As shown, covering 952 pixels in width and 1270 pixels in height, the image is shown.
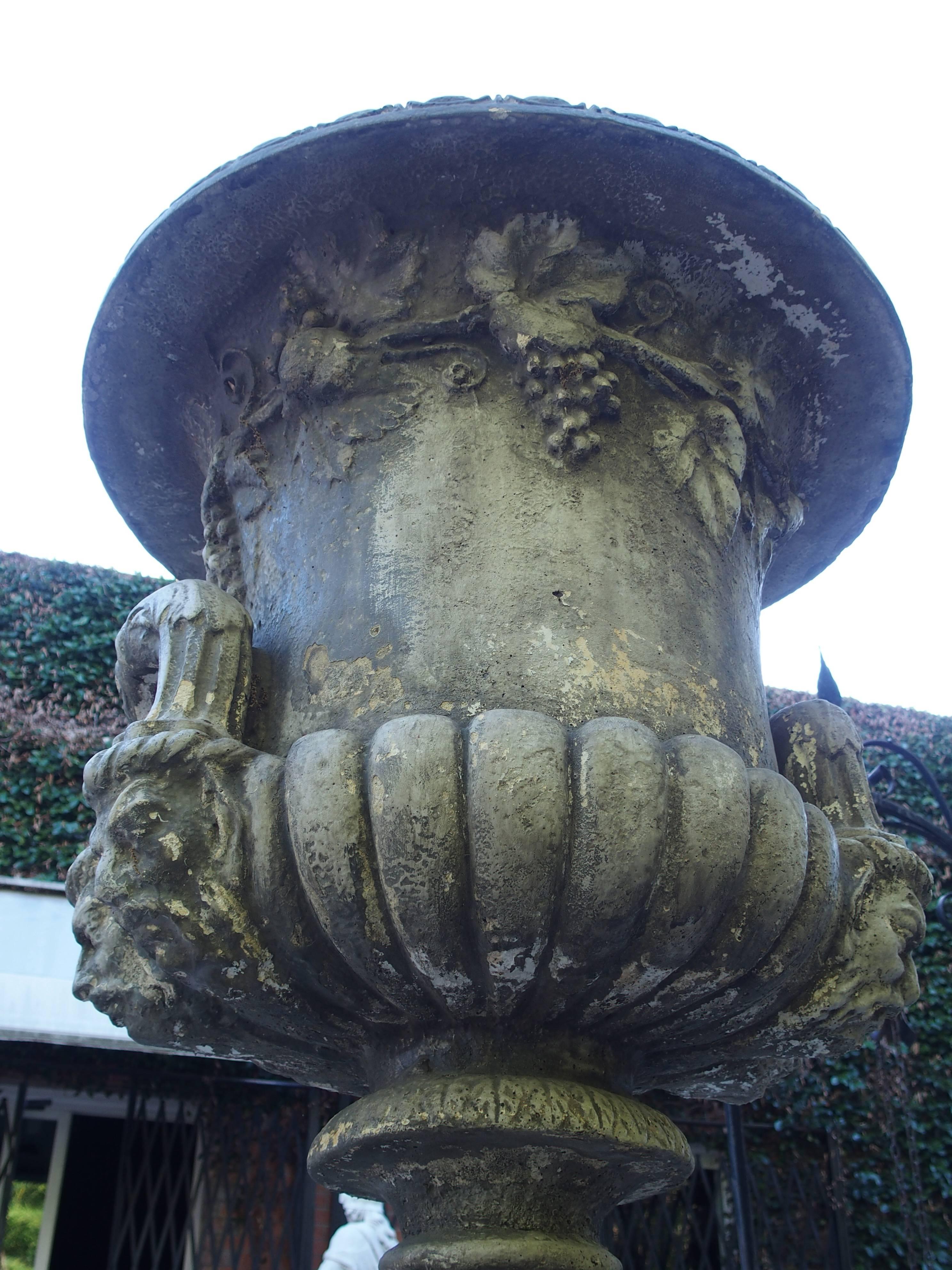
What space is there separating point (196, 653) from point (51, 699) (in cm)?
434

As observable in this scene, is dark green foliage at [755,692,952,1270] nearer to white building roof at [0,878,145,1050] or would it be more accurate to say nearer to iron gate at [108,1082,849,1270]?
iron gate at [108,1082,849,1270]

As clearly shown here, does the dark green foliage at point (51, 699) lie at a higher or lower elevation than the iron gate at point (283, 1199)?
higher

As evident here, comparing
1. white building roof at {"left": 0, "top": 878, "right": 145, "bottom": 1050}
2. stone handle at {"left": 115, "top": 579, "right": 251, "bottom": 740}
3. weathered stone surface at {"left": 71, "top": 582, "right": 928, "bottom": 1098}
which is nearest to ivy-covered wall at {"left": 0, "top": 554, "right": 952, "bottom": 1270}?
white building roof at {"left": 0, "top": 878, "right": 145, "bottom": 1050}

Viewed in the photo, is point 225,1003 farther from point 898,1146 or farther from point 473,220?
point 898,1146

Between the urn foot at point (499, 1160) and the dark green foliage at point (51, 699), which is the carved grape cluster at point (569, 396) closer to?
the urn foot at point (499, 1160)

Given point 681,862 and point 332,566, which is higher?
point 332,566

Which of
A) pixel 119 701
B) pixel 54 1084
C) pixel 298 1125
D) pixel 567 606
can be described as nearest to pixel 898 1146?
pixel 298 1125

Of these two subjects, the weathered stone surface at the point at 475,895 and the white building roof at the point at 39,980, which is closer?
the weathered stone surface at the point at 475,895

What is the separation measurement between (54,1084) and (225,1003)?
438 centimetres

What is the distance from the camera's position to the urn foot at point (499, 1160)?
140 cm

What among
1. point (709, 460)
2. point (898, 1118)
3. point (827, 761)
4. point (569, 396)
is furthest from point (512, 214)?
point (898, 1118)

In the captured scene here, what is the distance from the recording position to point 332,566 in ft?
5.83

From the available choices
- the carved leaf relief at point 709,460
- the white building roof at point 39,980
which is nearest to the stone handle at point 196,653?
the carved leaf relief at point 709,460

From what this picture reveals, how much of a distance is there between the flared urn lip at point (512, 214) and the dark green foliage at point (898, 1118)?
11.7ft
